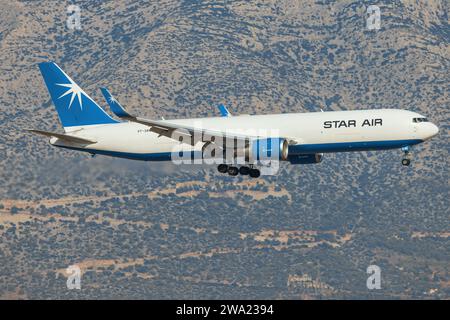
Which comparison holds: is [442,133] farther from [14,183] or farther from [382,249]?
[14,183]

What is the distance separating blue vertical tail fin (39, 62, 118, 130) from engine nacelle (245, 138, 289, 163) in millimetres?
12947

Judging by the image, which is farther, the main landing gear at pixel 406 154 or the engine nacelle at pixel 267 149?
the main landing gear at pixel 406 154

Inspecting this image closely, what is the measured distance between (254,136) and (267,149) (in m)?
2.06

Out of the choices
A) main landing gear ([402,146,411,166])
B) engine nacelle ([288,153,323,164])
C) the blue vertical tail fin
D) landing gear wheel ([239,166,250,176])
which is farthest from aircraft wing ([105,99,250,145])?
main landing gear ([402,146,411,166])

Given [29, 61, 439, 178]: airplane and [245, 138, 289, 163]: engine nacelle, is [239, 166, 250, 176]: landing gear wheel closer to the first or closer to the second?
[29, 61, 439, 178]: airplane

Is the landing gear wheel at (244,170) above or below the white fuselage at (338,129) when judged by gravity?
below

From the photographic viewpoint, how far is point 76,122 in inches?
3861

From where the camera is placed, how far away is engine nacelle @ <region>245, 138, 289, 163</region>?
291ft

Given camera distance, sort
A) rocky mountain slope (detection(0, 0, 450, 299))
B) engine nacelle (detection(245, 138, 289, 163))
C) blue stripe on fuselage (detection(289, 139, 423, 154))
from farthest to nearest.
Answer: rocky mountain slope (detection(0, 0, 450, 299))
blue stripe on fuselage (detection(289, 139, 423, 154))
engine nacelle (detection(245, 138, 289, 163))

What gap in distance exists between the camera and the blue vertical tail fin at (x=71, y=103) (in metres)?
97.9

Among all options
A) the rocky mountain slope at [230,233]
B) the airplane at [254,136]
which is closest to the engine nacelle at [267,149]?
the airplane at [254,136]

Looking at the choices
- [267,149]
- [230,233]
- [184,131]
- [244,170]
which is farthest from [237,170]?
[230,233]

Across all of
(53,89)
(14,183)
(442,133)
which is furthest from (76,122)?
(442,133)

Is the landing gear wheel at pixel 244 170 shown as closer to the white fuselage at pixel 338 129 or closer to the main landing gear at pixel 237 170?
the main landing gear at pixel 237 170
